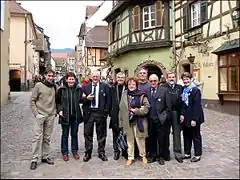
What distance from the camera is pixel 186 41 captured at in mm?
19719

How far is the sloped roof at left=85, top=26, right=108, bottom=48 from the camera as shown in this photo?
157ft

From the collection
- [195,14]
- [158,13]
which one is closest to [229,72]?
[195,14]

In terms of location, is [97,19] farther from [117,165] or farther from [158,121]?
[117,165]

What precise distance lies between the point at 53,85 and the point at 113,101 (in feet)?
3.90

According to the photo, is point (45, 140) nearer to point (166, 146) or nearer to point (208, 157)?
point (166, 146)

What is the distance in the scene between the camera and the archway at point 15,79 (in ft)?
122

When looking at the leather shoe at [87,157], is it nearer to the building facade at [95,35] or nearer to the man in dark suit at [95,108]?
the man in dark suit at [95,108]

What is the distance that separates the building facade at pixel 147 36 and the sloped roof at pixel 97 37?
895 inches

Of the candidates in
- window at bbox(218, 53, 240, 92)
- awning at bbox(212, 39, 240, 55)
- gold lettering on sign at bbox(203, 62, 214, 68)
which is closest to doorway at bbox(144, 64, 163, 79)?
gold lettering on sign at bbox(203, 62, 214, 68)

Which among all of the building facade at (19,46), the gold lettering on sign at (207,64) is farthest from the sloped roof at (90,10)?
the gold lettering on sign at (207,64)

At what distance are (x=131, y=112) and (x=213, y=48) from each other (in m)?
10.4

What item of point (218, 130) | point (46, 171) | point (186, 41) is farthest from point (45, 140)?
point (186, 41)

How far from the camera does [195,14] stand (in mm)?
18734

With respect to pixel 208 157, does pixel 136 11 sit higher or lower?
higher
